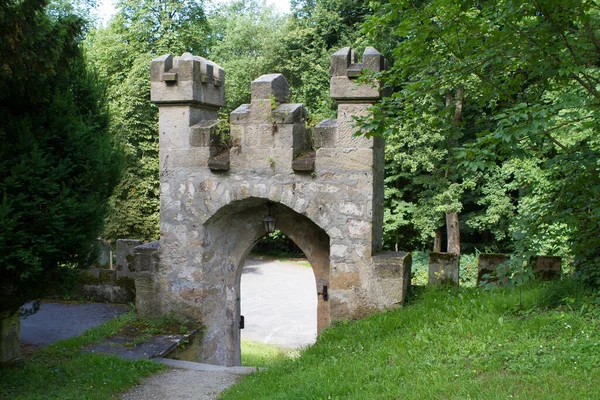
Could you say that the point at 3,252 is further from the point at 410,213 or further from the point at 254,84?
the point at 410,213

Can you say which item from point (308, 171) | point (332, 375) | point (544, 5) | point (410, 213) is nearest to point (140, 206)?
point (410, 213)

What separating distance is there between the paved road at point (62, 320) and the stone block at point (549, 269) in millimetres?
Result: 6175

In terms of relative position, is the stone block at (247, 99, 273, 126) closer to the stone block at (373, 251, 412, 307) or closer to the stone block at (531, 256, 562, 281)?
the stone block at (373, 251, 412, 307)

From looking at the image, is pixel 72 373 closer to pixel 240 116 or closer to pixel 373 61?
pixel 240 116

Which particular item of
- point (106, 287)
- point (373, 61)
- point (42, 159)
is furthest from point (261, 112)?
point (106, 287)

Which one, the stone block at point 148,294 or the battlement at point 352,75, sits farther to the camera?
the stone block at point 148,294

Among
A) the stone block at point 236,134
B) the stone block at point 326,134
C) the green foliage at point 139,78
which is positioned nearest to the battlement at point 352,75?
the stone block at point 326,134

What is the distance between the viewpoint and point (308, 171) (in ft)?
22.2

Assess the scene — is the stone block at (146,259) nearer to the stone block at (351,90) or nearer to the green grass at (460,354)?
the green grass at (460,354)

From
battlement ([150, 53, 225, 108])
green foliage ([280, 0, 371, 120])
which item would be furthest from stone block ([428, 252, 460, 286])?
green foliage ([280, 0, 371, 120])

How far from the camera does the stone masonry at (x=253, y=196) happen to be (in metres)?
6.66

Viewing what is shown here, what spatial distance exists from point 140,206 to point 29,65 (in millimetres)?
14723

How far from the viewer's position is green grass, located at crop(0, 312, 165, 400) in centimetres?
545

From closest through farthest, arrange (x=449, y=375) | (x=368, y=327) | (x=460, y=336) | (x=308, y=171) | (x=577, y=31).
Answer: (x=449, y=375) → (x=577, y=31) → (x=460, y=336) → (x=368, y=327) → (x=308, y=171)
